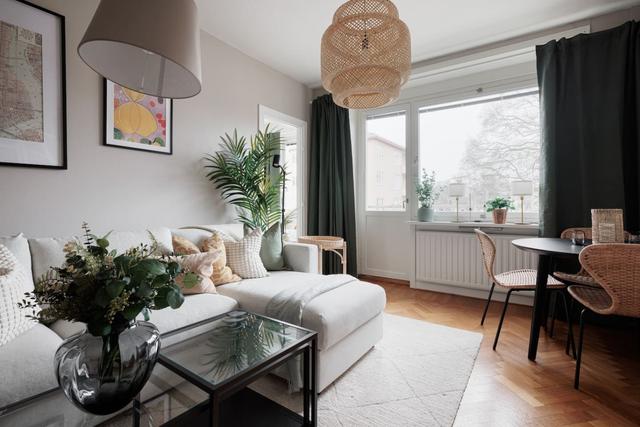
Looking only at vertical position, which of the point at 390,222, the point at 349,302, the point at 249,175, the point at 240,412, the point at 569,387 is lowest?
the point at 569,387

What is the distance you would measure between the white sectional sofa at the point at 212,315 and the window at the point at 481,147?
2195 mm

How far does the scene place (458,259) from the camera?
11.2 feet

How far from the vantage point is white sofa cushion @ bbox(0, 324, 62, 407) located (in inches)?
40.6

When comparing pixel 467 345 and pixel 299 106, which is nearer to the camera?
pixel 467 345

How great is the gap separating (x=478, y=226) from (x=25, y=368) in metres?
3.50

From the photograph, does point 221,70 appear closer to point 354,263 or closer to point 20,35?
point 20,35

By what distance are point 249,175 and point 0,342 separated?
2.08 meters

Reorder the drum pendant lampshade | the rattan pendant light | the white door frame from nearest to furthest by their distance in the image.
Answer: the drum pendant lampshade
the rattan pendant light
the white door frame

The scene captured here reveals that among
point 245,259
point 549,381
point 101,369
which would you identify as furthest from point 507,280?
point 101,369

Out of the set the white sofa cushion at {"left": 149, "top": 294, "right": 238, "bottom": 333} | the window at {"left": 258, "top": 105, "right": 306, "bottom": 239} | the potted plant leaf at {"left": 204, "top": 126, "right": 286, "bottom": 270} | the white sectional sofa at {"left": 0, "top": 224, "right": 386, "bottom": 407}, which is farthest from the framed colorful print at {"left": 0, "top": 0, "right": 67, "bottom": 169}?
the window at {"left": 258, "top": 105, "right": 306, "bottom": 239}

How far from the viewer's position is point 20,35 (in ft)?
6.04

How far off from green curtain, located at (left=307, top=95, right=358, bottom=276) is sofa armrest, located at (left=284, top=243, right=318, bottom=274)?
1454 millimetres

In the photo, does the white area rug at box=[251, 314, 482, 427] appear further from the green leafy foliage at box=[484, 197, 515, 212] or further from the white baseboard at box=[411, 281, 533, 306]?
the green leafy foliage at box=[484, 197, 515, 212]

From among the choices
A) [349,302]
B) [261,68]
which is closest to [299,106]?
[261,68]
